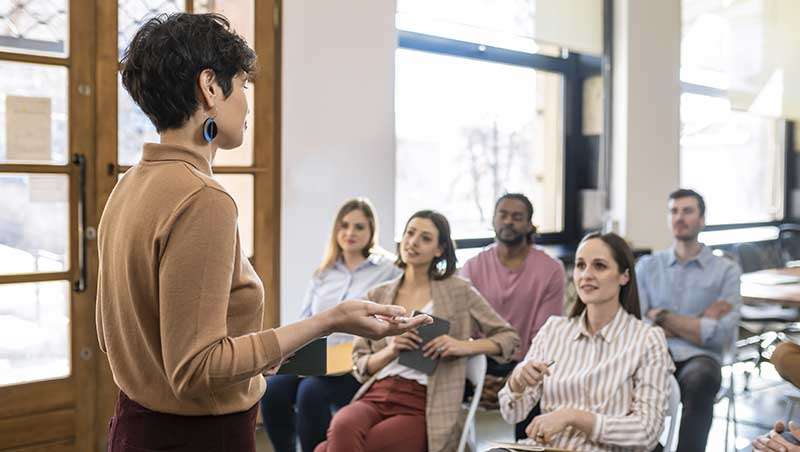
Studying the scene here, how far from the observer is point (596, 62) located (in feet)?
20.0

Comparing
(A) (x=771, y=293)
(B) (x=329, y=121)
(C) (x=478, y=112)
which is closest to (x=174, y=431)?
(B) (x=329, y=121)

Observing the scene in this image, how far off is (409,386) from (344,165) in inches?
63.6

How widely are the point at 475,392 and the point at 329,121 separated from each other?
1.85 m

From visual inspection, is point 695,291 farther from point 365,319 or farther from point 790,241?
point 790,241

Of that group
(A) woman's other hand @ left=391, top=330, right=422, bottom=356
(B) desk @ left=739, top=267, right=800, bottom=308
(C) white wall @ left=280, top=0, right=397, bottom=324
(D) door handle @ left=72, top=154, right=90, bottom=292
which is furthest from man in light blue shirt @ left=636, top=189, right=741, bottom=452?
(D) door handle @ left=72, top=154, right=90, bottom=292

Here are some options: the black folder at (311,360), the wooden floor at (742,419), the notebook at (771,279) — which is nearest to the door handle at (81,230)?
the wooden floor at (742,419)

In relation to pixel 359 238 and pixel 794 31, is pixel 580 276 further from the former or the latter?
pixel 794 31

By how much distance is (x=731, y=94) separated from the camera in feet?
24.4

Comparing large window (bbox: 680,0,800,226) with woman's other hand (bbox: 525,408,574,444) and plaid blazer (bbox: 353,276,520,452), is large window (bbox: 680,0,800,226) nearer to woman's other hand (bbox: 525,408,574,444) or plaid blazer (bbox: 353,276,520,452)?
plaid blazer (bbox: 353,276,520,452)

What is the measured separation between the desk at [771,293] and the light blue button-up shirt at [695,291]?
0.37 m

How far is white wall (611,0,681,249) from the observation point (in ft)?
19.8

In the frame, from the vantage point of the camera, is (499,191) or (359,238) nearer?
(359,238)

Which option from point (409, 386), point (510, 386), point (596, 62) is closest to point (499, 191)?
point (596, 62)

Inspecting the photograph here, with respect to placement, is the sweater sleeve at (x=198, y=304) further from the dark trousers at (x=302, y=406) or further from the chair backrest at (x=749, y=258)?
the chair backrest at (x=749, y=258)
